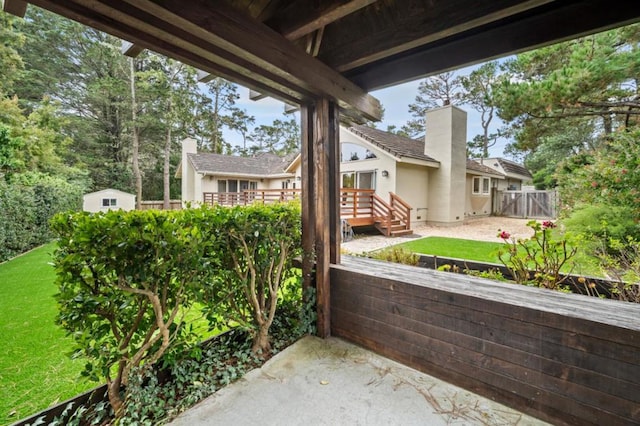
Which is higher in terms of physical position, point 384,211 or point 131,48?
point 131,48

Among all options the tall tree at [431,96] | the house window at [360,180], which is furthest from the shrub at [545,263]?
the tall tree at [431,96]

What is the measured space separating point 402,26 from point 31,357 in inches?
155

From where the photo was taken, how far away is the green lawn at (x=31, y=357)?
1.86 m

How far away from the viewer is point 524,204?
1436 cm

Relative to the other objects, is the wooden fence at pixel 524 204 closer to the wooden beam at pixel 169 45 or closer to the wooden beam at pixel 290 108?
the wooden beam at pixel 290 108

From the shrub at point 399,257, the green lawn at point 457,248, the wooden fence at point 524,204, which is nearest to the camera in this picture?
the shrub at point 399,257

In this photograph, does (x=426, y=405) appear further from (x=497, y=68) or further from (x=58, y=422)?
(x=497, y=68)

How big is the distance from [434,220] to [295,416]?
10931 mm

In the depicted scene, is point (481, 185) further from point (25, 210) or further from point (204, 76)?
point (25, 210)

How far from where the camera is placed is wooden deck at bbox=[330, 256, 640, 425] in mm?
1481

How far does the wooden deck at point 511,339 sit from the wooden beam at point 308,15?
6.24 ft

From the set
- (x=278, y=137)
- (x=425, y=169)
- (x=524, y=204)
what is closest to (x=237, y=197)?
(x=425, y=169)

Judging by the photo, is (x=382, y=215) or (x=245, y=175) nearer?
(x=382, y=215)

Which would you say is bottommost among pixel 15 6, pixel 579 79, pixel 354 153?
pixel 15 6
